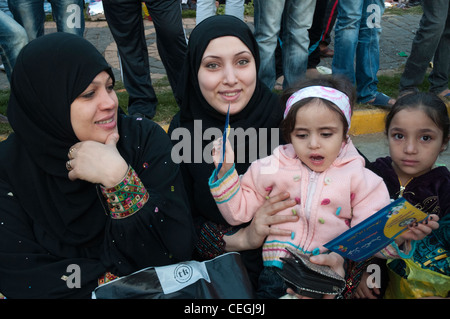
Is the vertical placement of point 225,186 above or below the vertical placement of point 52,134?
below

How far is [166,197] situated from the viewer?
1.88m

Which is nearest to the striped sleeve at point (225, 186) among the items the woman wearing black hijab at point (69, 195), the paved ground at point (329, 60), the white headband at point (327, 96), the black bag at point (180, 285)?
the woman wearing black hijab at point (69, 195)

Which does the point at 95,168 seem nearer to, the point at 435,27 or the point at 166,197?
the point at 166,197

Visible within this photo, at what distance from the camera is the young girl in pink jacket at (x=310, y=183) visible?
188 cm

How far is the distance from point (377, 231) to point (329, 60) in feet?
15.9

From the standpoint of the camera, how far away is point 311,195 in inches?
75.6

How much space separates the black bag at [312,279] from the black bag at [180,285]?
207mm

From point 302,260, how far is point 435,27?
3.57 meters

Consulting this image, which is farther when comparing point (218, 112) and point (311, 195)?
point (218, 112)

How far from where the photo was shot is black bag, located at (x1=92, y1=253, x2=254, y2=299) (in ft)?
5.27

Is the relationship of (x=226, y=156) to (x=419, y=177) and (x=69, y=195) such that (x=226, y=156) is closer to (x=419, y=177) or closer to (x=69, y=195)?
(x=69, y=195)

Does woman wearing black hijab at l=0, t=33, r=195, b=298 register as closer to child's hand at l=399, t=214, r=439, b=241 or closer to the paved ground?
child's hand at l=399, t=214, r=439, b=241

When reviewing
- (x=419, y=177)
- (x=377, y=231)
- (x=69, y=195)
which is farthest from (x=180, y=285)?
(x=419, y=177)
